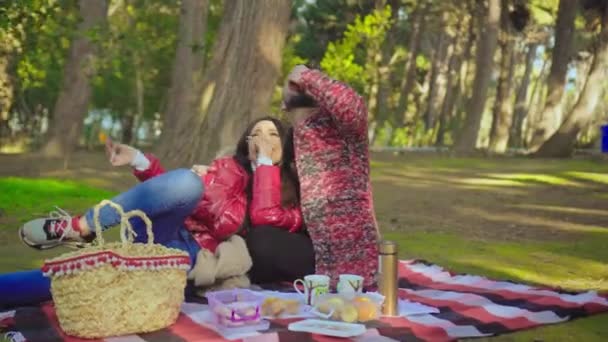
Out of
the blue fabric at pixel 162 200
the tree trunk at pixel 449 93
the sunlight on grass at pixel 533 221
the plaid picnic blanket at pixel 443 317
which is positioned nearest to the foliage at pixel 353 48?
the tree trunk at pixel 449 93

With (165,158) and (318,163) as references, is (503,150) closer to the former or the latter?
(165,158)

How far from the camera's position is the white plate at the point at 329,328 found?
11.1 feet

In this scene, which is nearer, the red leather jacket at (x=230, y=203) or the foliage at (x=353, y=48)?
the red leather jacket at (x=230, y=203)

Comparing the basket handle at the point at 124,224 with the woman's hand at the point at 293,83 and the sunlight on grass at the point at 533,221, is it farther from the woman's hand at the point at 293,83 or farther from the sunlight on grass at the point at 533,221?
the sunlight on grass at the point at 533,221

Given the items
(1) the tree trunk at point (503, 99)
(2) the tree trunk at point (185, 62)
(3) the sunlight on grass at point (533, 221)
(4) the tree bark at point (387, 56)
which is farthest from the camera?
(4) the tree bark at point (387, 56)

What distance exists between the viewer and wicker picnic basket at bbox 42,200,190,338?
10.9 ft

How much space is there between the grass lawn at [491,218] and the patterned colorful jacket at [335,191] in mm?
949

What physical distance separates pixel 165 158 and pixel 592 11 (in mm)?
13511

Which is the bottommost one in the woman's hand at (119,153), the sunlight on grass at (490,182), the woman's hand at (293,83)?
the sunlight on grass at (490,182)

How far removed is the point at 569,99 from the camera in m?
58.0

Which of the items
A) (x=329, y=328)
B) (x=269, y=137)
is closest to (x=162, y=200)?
(x=269, y=137)

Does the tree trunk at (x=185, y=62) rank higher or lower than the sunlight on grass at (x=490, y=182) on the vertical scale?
higher

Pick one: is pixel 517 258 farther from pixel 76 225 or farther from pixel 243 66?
pixel 243 66

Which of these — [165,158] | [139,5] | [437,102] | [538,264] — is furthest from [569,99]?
[538,264]
